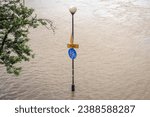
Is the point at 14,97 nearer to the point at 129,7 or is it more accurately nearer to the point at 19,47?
the point at 19,47

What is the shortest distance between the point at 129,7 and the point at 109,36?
9.05 m

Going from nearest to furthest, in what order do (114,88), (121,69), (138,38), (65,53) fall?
(114,88) → (121,69) → (65,53) → (138,38)

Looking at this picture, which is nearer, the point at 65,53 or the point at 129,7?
the point at 65,53

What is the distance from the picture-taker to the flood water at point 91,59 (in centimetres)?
1565

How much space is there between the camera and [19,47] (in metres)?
13.0

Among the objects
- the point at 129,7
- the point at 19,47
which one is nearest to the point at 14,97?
the point at 19,47

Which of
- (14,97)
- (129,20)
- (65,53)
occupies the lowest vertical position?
(14,97)

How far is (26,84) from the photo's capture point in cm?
1616

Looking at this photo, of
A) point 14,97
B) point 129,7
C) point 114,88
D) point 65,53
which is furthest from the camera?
point 129,7

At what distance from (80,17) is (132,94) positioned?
13838 millimetres

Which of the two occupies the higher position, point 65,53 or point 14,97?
point 65,53

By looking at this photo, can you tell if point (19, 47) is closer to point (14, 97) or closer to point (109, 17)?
point (14, 97)

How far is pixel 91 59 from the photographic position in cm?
1975

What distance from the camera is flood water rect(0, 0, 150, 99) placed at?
15.6 meters
